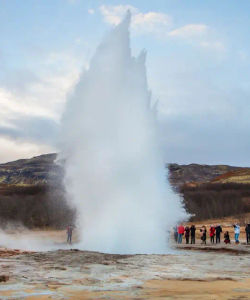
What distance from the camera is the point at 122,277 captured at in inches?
451

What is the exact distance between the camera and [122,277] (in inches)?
451

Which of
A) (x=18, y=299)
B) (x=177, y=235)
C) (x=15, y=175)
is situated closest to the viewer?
(x=18, y=299)

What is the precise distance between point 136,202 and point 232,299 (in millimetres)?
15144

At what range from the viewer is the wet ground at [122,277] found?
29.4 feet

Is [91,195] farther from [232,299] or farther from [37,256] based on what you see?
[232,299]

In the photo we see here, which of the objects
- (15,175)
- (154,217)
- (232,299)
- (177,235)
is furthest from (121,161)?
(15,175)

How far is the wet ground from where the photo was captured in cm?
896

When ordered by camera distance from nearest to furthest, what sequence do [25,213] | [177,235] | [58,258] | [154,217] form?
[58,258] < [154,217] < [177,235] < [25,213]

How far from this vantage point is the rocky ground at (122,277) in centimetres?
896

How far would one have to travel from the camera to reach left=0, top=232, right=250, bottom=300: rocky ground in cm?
896

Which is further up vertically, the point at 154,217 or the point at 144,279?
the point at 154,217

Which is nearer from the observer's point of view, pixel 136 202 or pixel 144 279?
pixel 144 279

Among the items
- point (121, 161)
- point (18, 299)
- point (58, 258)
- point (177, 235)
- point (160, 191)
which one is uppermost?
point (121, 161)

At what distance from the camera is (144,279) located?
36.7 ft
